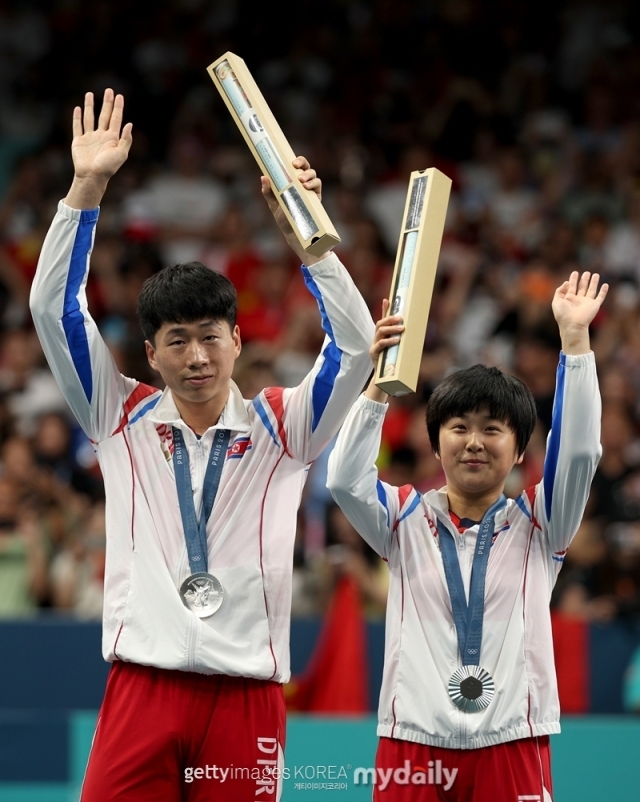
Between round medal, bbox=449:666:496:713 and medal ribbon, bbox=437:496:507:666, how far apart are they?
0.09 ft

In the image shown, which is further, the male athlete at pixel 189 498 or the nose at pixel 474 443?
the nose at pixel 474 443

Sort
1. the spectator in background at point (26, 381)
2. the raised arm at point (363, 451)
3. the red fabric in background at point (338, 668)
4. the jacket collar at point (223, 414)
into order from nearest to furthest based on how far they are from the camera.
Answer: the raised arm at point (363, 451) < the jacket collar at point (223, 414) < the red fabric in background at point (338, 668) < the spectator in background at point (26, 381)

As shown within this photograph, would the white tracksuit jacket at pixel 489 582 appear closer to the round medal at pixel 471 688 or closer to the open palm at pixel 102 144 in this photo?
the round medal at pixel 471 688

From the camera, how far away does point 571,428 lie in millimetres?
3871

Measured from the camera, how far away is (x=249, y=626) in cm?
388

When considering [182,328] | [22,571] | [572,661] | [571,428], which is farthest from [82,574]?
[571,428]

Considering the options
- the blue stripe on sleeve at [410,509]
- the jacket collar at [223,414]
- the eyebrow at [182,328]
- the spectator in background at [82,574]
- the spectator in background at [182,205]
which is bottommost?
the blue stripe on sleeve at [410,509]

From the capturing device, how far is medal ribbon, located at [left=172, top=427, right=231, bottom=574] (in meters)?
3.90

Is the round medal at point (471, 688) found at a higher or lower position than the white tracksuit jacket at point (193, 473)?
lower

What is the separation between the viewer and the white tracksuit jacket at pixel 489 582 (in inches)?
151

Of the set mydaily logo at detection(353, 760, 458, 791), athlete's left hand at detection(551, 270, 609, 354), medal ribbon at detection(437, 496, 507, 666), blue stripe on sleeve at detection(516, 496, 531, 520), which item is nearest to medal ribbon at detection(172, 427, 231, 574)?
medal ribbon at detection(437, 496, 507, 666)

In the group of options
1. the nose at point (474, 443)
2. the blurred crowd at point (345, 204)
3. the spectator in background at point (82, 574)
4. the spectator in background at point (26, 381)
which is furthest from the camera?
the spectator in background at point (26, 381)

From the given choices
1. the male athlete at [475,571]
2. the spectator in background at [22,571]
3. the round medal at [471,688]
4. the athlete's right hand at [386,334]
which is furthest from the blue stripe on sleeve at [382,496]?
the spectator in background at [22,571]

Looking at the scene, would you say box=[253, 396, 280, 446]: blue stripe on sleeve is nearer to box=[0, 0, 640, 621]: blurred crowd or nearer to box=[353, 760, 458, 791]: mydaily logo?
box=[353, 760, 458, 791]: mydaily logo
